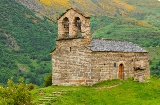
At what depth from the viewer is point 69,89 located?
28094mm

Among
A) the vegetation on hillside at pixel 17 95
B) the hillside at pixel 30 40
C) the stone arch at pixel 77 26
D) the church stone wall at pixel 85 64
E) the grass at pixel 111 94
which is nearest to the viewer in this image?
the vegetation on hillside at pixel 17 95

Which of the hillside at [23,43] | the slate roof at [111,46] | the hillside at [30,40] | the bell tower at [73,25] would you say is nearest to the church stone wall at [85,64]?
the slate roof at [111,46]

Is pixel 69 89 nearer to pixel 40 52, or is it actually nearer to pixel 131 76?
pixel 131 76

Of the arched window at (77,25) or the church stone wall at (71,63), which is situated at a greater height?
the arched window at (77,25)

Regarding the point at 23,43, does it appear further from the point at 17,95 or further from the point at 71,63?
the point at 17,95

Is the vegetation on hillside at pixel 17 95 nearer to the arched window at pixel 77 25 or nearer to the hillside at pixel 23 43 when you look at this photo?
the arched window at pixel 77 25

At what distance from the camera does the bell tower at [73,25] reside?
3069 centimetres

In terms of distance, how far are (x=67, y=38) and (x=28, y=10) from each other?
130m

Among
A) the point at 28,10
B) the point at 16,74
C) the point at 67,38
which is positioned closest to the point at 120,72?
the point at 67,38

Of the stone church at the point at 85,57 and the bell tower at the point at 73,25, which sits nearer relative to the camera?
the stone church at the point at 85,57

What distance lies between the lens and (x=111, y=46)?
32.1 m

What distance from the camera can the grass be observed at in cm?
2522

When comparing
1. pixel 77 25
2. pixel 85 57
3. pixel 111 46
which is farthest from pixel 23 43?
pixel 85 57

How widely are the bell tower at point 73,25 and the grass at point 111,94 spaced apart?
5.04m
